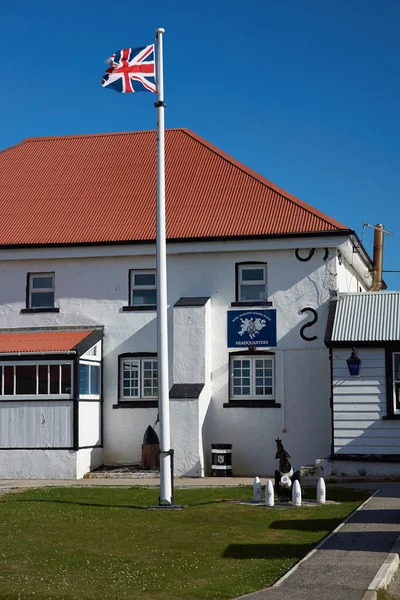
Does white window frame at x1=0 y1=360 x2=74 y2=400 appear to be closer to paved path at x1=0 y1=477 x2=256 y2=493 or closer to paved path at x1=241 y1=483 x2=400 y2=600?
paved path at x1=0 y1=477 x2=256 y2=493

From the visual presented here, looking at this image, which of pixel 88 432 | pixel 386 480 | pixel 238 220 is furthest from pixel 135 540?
pixel 238 220

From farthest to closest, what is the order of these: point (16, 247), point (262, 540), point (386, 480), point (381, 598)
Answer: point (16, 247)
point (386, 480)
point (262, 540)
point (381, 598)

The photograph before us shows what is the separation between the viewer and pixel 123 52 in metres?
18.8

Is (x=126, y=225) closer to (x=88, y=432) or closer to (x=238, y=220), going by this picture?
(x=238, y=220)

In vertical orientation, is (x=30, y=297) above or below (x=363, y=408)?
above

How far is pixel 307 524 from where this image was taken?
1421cm

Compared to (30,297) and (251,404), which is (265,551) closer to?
(251,404)

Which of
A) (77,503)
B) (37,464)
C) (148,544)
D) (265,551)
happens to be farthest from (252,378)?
(265,551)

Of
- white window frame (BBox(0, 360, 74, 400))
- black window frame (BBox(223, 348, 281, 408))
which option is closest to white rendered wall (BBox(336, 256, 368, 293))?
black window frame (BBox(223, 348, 281, 408))

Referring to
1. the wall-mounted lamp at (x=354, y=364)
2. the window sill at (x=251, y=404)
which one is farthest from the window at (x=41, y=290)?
the wall-mounted lamp at (x=354, y=364)

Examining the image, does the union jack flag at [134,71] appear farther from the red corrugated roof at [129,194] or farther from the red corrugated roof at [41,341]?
the red corrugated roof at [41,341]

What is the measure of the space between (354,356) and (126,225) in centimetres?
812

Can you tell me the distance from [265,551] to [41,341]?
581 inches

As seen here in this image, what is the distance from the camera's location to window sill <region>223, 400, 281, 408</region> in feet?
82.1
